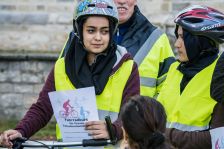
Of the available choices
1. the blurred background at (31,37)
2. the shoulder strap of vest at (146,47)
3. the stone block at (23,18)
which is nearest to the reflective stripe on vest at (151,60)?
the shoulder strap of vest at (146,47)

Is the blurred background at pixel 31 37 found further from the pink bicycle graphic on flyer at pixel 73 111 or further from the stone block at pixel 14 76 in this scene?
the pink bicycle graphic on flyer at pixel 73 111

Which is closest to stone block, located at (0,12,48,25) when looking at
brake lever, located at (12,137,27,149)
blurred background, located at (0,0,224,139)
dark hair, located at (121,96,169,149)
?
blurred background, located at (0,0,224,139)

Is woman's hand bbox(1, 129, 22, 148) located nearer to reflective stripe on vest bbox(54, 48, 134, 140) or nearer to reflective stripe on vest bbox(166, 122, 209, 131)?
reflective stripe on vest bbox(54, 48, 134, 140)

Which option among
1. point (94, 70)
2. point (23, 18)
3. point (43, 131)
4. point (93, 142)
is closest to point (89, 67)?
point (94, 70)

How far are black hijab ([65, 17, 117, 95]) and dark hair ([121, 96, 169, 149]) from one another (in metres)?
0.86

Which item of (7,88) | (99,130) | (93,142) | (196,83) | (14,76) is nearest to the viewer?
(93,142)

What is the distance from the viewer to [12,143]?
4.91 m

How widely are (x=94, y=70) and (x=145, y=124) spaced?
1.05 meters

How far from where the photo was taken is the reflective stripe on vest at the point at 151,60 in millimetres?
6098

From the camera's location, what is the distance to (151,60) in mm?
6168

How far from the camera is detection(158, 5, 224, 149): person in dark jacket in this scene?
4938 mm

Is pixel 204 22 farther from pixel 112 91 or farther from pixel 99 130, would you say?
pixel 99 130

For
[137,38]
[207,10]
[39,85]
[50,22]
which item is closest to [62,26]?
[50,22]

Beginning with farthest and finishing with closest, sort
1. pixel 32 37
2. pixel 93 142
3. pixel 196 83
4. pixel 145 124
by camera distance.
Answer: pixel 32 37
pixel 196 83
pixel 93 142
pixel 145 124
